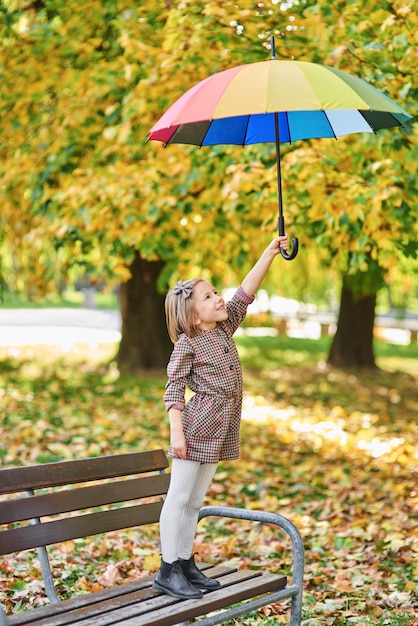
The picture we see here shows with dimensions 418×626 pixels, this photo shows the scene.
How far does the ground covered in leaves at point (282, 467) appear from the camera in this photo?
520 cm

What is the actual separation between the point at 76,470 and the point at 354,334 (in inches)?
523

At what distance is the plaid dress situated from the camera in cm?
346

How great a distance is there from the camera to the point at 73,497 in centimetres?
361

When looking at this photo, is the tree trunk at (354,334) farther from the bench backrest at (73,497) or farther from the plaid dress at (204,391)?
the plaid dress at (204,391)

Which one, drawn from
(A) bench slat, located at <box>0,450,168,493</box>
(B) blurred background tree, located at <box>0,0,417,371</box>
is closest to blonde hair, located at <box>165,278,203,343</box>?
(A) bench slat, located at <box>0,450,168,493</box>

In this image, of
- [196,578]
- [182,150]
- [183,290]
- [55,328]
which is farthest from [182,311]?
[55,328]

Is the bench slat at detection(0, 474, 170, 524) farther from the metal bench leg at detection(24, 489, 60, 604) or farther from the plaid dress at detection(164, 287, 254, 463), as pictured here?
the plaid dress at detection(164, 287, 254, 463)

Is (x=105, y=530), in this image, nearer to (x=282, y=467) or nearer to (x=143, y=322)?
(x=282, y=467)

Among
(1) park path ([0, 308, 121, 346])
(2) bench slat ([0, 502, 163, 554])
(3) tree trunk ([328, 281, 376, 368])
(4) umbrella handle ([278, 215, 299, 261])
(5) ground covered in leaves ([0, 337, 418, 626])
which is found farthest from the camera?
(1) park path ([0, 308, 121, 346])

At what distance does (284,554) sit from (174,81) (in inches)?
154

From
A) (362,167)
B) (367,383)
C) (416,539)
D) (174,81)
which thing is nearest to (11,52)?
(174,81)

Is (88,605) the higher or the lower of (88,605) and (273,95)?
the lower

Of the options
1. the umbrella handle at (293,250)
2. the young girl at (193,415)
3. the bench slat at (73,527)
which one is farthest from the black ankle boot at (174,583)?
the umbrella handle at (293,250)

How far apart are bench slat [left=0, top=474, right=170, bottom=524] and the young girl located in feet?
1.08
